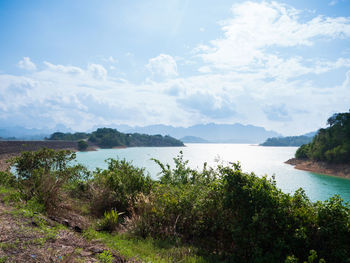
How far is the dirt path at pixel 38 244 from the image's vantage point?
3.91 metres

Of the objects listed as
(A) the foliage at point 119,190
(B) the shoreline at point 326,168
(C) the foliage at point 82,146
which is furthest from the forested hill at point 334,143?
(C) the foliage at point 82,146

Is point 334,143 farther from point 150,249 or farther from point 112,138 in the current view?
point 112,138

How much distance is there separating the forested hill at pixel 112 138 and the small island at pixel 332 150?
83.1 metres

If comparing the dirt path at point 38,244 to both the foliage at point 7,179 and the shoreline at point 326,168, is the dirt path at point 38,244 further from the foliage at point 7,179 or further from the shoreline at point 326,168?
the shoreline at point 326,168

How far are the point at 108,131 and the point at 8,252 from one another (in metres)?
134

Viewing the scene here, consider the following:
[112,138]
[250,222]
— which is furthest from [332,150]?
[112,138]

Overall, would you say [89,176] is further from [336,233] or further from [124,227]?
[336,233]

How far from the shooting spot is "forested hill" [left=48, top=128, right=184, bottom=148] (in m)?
116

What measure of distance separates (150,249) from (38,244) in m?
2.38

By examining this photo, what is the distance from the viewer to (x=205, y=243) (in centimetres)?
641

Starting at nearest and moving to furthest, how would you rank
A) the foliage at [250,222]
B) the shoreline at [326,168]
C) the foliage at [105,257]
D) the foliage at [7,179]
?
the foliage at [105,257] → the foliage at [250,222] → the foliage at [7,179] → the shoreline at [326,168]

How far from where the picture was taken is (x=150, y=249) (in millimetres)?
5727

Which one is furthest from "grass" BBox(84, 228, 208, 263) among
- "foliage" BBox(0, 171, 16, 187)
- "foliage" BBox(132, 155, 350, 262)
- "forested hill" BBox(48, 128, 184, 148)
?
"forested hill" BBox(48, 128, 184, 148)

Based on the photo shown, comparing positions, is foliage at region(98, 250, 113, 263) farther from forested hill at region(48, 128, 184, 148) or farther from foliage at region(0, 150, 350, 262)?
forested hill at region(48, 128, 184, 148)
